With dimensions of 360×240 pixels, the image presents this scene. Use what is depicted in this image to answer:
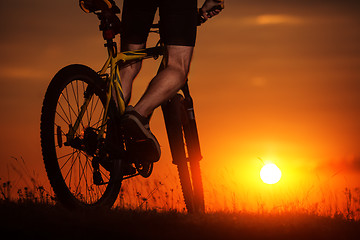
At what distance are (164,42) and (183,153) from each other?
107 centimetres

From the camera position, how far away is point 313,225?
4.68m

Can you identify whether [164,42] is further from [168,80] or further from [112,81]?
[112,81]

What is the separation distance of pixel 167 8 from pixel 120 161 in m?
1.26

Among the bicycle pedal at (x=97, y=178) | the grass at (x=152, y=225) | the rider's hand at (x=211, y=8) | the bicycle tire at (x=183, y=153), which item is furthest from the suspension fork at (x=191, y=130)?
the bicycle pedal at (x=97, y=178)

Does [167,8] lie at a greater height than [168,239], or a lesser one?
greater

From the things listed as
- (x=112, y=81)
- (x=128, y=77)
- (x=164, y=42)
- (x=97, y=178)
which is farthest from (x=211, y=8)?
(x=97, y=178)

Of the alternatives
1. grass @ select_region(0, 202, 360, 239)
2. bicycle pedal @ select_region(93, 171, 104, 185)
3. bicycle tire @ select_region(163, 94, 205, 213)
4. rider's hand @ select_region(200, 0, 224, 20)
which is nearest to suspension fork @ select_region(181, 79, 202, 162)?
bicycle tire @ select_region(163, 94, 205, 213)

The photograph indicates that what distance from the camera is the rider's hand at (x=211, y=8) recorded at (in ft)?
17.1

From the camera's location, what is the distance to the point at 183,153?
548 cm

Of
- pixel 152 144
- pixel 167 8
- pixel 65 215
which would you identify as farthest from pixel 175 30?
pixel 65 215

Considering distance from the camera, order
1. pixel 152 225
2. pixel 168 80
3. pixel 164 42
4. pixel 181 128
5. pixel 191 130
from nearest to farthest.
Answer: pixel 152 225 < pixel 168 80 < pixel 164 42 < pixel 181 128 < pixel 191 130

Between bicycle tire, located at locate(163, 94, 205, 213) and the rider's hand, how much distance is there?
75 centimetres

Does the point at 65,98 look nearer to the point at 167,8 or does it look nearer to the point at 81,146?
the point at 81,146

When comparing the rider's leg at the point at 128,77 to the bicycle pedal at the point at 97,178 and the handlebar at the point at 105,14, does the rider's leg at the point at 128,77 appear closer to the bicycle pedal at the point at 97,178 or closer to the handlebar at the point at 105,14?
the handlebar at the point at 105,14
